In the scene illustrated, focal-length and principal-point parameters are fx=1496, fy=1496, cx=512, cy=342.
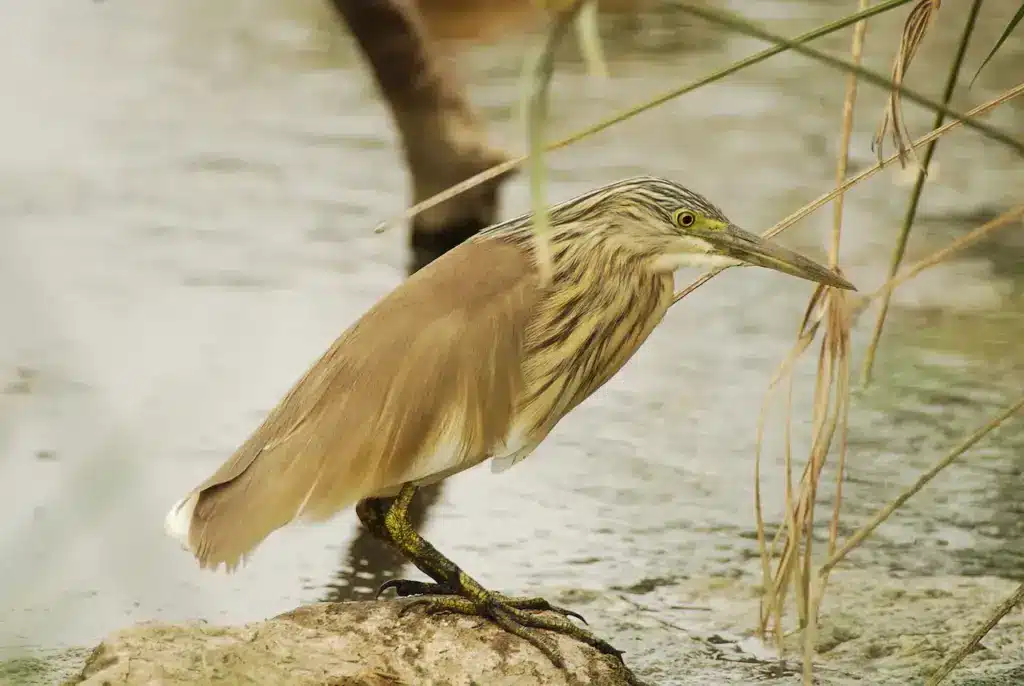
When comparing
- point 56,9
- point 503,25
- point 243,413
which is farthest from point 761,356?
point 56,9

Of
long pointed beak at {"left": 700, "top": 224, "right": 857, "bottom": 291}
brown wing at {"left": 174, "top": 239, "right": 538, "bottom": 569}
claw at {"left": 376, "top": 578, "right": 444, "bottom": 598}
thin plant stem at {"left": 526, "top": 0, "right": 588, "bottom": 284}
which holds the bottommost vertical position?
claw at {"left": 376, "top": 578, "right": 444, "bottom": 598}

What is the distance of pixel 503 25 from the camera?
252 inches

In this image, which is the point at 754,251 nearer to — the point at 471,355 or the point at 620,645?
the point at 471,355

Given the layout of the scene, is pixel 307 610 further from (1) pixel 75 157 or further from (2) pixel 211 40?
(2) pixel 211 40

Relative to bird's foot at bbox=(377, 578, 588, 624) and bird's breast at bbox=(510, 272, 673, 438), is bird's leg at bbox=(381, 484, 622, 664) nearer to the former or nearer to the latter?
bird's foot at bbox=(377, 578, 588, 624)

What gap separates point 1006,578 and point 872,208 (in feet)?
7.17

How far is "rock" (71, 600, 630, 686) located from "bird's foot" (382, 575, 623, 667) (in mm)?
11

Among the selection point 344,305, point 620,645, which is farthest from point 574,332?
point 344,305

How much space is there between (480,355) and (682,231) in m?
0.28

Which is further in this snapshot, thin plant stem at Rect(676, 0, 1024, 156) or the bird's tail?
the bird's tail

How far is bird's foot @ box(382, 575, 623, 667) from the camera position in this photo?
180 cm

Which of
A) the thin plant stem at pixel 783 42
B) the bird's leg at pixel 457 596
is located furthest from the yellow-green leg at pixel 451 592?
the thin plant stem at pixel 783 42

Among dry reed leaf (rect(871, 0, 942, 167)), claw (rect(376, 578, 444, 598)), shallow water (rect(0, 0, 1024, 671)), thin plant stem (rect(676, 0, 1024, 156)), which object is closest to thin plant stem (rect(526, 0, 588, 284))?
thin plant stem (rect(676, 0, 1024, 156))

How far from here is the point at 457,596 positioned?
6.02 feet
